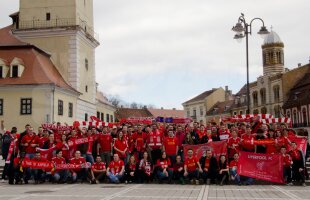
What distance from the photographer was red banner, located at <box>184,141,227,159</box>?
57.7ft

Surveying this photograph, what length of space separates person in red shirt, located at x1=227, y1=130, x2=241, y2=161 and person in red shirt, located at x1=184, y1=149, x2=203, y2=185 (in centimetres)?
135

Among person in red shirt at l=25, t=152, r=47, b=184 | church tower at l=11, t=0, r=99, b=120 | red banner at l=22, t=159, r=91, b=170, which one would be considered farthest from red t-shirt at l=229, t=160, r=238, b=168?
church tower at l=11, t=0, r=99, b=120

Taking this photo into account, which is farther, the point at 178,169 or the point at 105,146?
the point at 105,146

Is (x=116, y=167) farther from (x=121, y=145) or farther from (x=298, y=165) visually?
(x=298, y=165)

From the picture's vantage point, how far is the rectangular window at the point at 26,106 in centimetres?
3662

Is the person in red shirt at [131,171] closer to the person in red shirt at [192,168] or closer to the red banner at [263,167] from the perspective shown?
the person in red shirt at [192,168]

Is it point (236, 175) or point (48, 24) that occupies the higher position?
point (48, 24)

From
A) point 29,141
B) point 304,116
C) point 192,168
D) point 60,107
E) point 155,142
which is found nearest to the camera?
point 192,168

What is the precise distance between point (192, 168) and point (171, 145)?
1355 mm

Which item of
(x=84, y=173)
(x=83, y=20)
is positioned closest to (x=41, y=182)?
(x=84, y=173)

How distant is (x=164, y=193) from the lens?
13672 mm

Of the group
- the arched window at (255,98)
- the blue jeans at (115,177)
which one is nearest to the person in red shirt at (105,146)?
the blue jeans at (115,177)

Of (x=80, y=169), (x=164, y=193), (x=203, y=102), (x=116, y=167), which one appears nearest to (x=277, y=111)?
(x=203, y=102)

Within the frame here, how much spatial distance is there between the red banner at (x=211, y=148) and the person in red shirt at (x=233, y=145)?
0.18 metres
